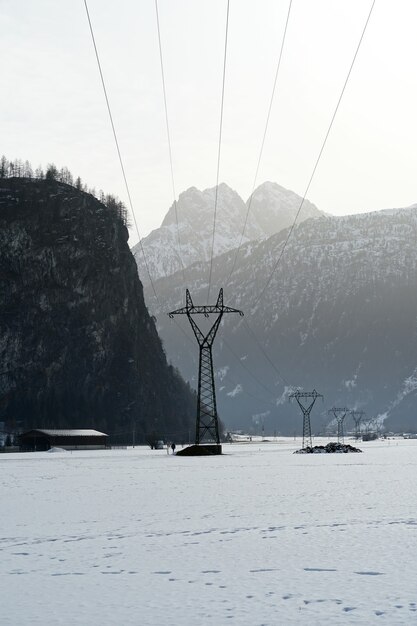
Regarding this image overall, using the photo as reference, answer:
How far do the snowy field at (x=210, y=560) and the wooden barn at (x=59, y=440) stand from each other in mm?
127183

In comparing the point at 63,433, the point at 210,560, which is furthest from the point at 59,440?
the point at 210,560

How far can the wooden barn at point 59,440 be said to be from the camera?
160625mm

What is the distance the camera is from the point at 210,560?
764 inches

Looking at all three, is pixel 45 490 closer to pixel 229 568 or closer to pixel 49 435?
pixel 229 568

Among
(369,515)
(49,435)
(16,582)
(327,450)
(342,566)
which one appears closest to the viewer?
(16,582)

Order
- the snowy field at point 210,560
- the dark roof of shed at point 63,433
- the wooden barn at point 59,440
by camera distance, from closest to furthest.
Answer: the snowy field at point 210,560 → the wooden barn at point 59,440 → the dark roof of shed at point 63,433

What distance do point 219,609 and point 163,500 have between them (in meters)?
21.6

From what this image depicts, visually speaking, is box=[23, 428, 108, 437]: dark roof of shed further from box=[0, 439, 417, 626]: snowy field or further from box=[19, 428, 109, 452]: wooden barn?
box=[0, 439, 417, 626]: snowy field

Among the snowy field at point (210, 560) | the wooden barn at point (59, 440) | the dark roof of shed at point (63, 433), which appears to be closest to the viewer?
the snowy field at point (210, 560)

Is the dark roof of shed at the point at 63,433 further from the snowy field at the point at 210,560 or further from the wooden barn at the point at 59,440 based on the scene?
the snowy field at the point at 210,560

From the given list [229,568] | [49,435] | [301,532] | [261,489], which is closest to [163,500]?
[261,489]

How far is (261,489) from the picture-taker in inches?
1623

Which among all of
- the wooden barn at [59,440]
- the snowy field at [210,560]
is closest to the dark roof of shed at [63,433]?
the wooden barn at [59,440]

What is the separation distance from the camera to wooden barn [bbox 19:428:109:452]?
16062cm
